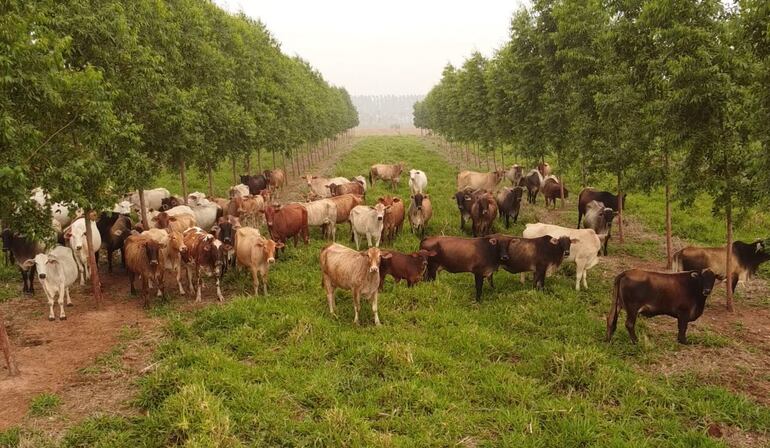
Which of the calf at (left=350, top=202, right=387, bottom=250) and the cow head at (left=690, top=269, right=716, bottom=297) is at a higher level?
the calf at (left=350, top=202, right=387, bottom=250)

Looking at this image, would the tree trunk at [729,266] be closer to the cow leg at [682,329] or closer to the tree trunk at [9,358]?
the cow leg at [682,329]

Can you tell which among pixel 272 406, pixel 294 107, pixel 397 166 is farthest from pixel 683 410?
pixel 294 107

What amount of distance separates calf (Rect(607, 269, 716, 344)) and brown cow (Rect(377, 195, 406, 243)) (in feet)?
27.5

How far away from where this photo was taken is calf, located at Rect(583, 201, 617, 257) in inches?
614

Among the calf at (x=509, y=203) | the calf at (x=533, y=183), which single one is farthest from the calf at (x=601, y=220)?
the calf at (x=533, y=183)

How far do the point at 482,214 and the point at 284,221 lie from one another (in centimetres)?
662

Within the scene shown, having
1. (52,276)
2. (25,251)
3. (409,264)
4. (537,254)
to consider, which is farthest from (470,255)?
(25,251)

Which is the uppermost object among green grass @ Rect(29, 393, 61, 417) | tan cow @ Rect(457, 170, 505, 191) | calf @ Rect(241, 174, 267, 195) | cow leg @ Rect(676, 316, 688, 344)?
calf @ Rect(241, 174, 267, 195)

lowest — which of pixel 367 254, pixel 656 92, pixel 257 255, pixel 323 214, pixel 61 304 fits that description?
pixel 61 304

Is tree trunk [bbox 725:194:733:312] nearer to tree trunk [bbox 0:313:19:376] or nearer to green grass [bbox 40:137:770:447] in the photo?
green grass [bbox 40:137:770:447]

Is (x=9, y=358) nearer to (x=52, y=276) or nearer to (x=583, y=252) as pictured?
(x=52, y=276)

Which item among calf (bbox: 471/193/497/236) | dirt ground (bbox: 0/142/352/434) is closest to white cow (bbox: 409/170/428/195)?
calf (bbox: 471/193/497/236)

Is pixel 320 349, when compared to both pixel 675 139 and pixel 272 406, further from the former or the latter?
pixel 675 139

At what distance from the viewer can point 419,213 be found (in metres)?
17.8
